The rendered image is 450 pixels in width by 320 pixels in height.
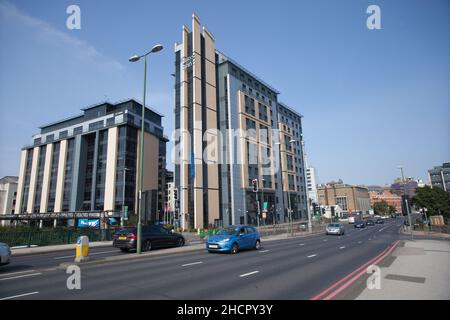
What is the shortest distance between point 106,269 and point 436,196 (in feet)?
195

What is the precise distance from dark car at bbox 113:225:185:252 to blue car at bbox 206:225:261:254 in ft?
12.1

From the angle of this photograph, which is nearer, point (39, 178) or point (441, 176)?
point (39, 178)

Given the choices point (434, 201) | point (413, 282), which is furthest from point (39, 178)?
point (434, 201)

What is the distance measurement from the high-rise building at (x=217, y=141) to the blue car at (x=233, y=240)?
31.9 m

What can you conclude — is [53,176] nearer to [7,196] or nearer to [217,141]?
[7,196]

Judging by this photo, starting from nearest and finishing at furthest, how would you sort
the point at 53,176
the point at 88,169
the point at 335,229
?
the point at 335,229, the point at 88,169, the point at 53,176

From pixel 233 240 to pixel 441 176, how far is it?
161859mm

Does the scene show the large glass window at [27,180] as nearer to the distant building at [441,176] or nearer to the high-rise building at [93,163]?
the high-rise building at [93,163]

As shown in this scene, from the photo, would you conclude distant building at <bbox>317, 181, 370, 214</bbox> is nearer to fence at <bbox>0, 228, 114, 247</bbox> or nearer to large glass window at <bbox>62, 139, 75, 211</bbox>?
large glass window at <bbox>62, 139, 75, 211</bbox>

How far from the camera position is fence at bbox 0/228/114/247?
2023 cm

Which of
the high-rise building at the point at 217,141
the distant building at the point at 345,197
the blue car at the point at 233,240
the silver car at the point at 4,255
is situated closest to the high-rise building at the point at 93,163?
the high-rise building at the point at 217,141

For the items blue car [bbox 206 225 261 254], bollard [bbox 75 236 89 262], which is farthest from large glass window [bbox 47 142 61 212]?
blue car [bbox 206 225 261 254]

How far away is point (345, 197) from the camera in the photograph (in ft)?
461

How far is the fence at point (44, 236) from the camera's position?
20227mm
